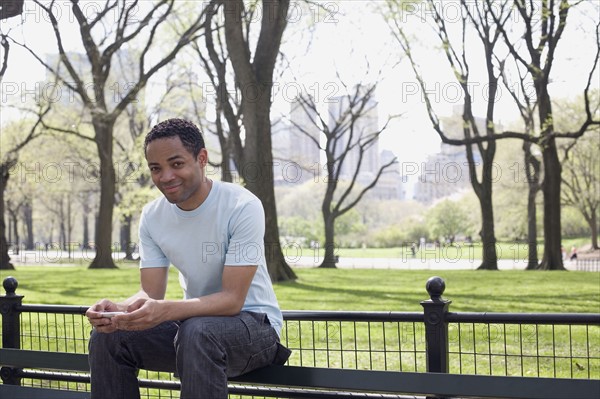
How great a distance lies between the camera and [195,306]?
3480mm

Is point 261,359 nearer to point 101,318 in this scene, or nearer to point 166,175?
point 101,318

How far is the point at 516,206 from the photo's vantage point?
49.6 m

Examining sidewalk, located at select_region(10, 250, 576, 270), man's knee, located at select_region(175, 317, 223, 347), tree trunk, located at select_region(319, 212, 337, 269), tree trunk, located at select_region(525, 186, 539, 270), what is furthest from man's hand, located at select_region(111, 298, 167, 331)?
tree trunk, located at select_region(319, 212, 337, 269)

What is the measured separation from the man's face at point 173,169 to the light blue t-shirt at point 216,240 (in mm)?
122

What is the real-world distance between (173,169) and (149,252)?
0.50 meters

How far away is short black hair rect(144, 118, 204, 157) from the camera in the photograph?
3758 mm

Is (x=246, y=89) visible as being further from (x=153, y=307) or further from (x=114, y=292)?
(x=153, y=307)

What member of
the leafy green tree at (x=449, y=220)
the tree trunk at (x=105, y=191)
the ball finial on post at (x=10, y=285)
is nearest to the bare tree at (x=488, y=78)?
the tree trunk at (x=105, y=191)

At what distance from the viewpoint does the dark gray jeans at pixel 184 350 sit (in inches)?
131

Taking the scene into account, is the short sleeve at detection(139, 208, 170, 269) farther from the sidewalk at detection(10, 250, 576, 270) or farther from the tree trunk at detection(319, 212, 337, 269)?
the tree trunk at detection(319, 212, 337, 269)

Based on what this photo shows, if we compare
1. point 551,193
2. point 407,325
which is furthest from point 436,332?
point 551,193

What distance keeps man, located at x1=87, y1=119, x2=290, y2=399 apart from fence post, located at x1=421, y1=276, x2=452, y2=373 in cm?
71

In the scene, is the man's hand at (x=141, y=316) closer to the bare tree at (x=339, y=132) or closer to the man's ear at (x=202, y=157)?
the man's ear at (x=202, y=157)

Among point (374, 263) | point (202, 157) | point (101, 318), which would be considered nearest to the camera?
point (101, 318)
